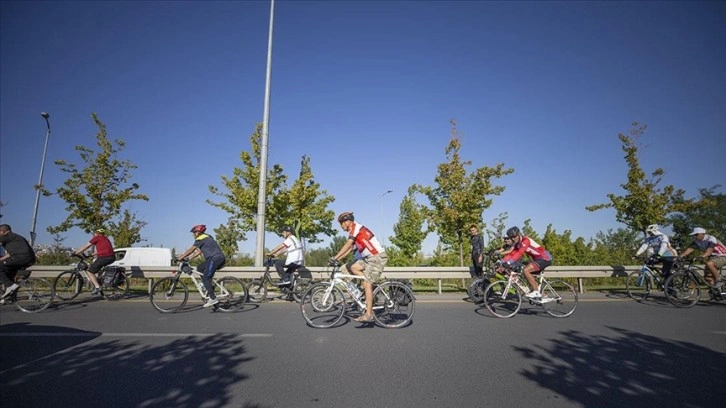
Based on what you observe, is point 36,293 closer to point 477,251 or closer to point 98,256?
point 98,256

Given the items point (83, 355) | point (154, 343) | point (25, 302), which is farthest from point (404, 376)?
point (25, 302)

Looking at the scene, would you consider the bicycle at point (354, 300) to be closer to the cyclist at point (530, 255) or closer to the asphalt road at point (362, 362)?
the asphalt road at point (362, 362)

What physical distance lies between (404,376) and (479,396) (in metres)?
0.86

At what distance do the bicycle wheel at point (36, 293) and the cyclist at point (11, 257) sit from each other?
0.19 m

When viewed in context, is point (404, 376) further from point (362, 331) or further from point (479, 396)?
point (362, 331)

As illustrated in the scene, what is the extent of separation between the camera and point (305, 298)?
675 centimetres

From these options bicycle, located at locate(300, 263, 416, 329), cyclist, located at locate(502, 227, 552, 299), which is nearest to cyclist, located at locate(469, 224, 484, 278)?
cyclist, located at locate(502, 227, 552, 299)

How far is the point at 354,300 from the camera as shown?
21.9 feet

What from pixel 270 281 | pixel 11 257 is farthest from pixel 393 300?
pixel 11 257

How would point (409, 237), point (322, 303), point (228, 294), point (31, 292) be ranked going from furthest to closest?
point (409, 237), point (228, 294), point (31, 292), point (322, 303)

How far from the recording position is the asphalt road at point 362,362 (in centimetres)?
325

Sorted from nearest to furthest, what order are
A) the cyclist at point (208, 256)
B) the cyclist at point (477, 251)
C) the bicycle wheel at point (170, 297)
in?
the cyclist at point (208, 256)
the bicycle wheel at point (170, 297)
the cyclist at point (477, 251)

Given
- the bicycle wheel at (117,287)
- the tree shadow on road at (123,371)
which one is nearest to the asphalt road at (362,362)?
Result: the tree shadow on road at (123,371)

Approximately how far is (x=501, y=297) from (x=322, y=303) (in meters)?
4.24
